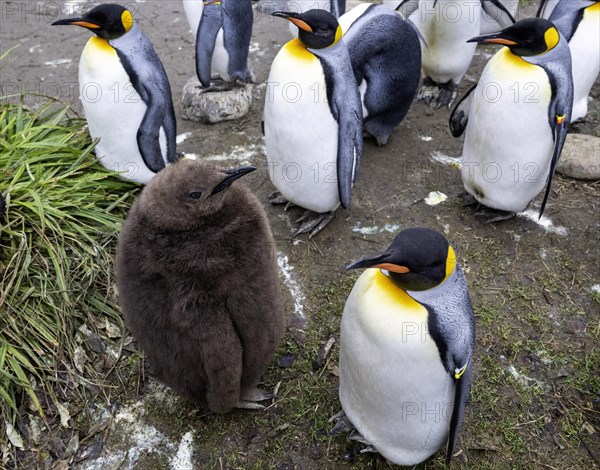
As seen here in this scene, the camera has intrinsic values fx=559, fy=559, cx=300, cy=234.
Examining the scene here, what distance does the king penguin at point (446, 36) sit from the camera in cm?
441

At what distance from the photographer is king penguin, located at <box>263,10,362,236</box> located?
3053mm

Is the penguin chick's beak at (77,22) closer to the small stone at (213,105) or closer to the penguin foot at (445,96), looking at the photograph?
the small stone at (213,105)

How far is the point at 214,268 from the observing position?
77.2 inches

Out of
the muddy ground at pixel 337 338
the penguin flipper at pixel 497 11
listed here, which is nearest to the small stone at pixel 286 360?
the muddy ground at pixel 337 338

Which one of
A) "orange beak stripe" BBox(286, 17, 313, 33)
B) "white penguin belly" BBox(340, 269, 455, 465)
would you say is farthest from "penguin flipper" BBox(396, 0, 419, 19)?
"white penguin belly" BBox(340, 269, 455, 465)

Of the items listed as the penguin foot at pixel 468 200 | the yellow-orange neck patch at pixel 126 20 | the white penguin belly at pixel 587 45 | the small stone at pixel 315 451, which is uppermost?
the yellow-orange neck patch at pixel 126 20

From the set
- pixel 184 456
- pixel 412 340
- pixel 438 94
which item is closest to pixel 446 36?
pixel 438 94

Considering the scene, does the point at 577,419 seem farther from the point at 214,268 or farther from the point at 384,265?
the point at 214,268

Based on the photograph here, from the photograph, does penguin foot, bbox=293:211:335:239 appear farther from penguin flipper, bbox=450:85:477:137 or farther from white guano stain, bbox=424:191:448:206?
penguin flipper, bbox=450:85:477:137

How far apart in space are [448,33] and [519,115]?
1.62 meters

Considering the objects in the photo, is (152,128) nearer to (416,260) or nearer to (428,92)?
(416,260)

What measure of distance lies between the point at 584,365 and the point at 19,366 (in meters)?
2.70

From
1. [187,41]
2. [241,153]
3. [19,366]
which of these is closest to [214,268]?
[19,366]

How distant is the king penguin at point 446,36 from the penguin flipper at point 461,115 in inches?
40.0
